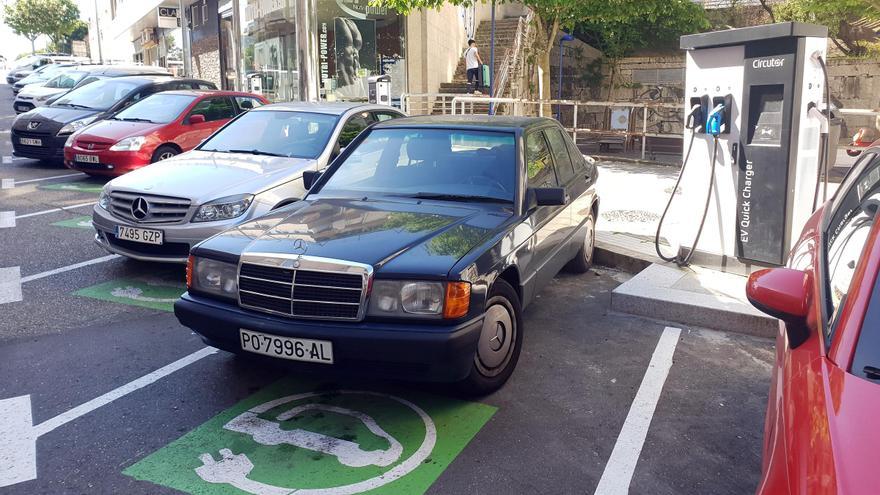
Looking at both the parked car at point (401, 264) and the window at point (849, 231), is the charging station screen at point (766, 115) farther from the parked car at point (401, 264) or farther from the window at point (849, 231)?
the window at point (849, 231)

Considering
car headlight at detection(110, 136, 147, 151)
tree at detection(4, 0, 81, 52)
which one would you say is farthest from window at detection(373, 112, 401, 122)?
tree at detection(4, 0, 81, 52)

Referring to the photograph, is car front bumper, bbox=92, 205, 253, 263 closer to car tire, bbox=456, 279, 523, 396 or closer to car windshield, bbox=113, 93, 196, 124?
car tire, bbox=456, 279, 523, 396

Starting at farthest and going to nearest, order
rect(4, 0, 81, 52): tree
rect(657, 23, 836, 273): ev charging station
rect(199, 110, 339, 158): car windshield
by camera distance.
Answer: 1. rect(4, 0, 81, 52): tree
2. rect(199, 110, 339, 158): car windshield
3. rect(657, 23, 836, 273): ev charging station

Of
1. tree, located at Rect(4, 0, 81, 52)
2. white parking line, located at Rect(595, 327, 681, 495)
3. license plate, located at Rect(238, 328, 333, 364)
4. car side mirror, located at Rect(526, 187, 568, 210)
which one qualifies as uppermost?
tree, located at Rect(4, 0, 81, 52)

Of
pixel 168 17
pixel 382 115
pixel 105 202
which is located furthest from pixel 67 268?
pixel 168 17

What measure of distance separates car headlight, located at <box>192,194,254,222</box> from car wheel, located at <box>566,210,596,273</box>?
302 cm

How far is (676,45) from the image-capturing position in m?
24.8

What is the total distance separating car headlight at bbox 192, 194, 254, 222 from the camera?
19.7 feet

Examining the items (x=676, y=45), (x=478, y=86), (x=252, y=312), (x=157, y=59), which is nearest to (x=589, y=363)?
(x=252, y=312)

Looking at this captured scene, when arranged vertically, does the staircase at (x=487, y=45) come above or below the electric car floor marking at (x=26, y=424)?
above

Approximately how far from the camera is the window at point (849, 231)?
7.73 feet

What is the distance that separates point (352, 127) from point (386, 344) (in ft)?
15.0

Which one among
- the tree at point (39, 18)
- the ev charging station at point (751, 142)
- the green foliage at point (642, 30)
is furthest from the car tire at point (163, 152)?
the tree at point (39, 18)

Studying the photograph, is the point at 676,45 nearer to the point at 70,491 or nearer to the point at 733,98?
the point at 733,98
